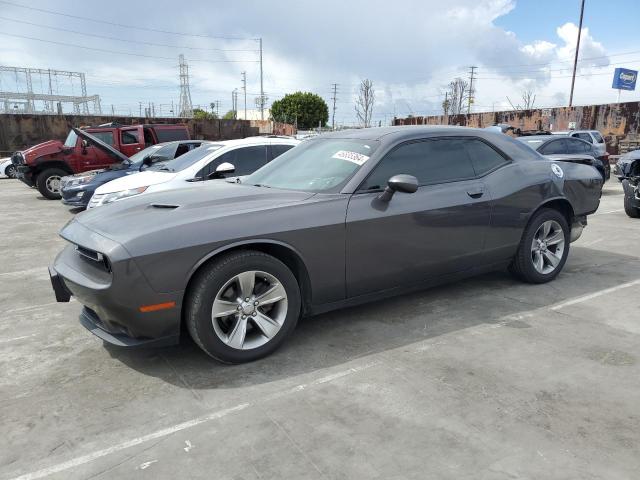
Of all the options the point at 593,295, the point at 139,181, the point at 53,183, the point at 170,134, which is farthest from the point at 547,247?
the point at 53,183

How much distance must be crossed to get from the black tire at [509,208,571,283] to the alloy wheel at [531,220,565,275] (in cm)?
4

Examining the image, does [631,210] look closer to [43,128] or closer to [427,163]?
[427,163]

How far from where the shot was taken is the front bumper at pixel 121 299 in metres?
2.95

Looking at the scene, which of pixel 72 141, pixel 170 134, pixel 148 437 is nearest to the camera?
pixel 148 437

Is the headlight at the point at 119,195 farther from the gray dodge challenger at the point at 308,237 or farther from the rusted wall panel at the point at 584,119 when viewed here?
the rusted wall panel at the point at 584,119

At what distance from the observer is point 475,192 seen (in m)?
4.34

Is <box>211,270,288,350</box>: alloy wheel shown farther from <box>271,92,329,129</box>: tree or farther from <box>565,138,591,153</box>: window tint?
<box>271,92,329,129</box>: tree

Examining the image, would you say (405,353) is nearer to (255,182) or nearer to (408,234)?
(408,234)

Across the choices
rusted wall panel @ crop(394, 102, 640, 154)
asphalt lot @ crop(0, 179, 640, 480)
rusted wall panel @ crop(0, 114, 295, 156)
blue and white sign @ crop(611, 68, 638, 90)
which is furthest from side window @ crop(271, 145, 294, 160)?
blue and white sign @ crop(611, 68, 638, 90)

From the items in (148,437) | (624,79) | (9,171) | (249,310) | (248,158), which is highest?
(624,79)

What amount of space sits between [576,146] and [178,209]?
11501 millimetres

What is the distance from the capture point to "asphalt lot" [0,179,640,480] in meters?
2.36

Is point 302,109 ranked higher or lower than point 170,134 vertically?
higher

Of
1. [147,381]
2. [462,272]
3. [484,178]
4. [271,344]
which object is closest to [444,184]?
[484,178]
